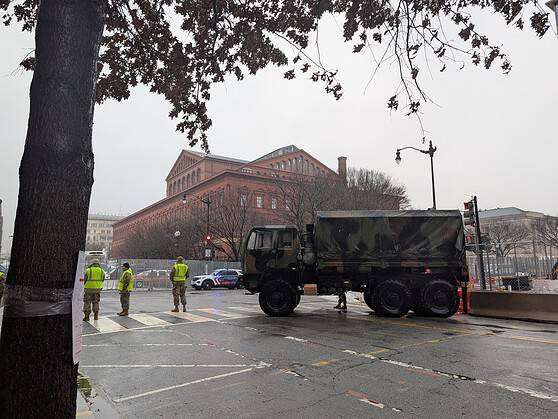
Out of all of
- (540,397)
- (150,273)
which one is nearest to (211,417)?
(540,397)

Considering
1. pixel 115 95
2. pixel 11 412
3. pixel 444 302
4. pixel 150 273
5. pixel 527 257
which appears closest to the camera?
pixel 11 412

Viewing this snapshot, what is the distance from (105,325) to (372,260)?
809 cm

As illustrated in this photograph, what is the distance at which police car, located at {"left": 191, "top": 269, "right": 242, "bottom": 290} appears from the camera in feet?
115

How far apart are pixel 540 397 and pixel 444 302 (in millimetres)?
8184

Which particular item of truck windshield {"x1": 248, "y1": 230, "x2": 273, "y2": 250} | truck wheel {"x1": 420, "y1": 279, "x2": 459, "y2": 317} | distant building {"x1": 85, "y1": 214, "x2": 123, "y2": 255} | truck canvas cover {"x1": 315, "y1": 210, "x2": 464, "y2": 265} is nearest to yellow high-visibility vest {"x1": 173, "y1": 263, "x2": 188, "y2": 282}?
truck windshield {"x1": 248, "y1": 230, "x2": 273, "y2": 250}

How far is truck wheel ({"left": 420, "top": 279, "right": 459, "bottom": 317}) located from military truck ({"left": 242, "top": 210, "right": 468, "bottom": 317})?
3 cm

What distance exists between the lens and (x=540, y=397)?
197 inches

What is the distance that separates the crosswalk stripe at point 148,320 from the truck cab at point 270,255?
2.83 meters

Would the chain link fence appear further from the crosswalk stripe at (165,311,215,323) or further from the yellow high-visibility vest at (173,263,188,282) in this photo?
the yellow high-visibility vest at (173,263,188,282)

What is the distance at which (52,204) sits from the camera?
8.61ft

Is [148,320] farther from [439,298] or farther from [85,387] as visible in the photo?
[439,298]

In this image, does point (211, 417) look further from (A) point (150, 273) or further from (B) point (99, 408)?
(A) point (150, 273)

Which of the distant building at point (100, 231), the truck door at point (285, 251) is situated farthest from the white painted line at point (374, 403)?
the distant building at point (100, 231)

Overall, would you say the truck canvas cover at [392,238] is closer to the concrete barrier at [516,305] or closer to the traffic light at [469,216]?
the traffic light at [469,216]
